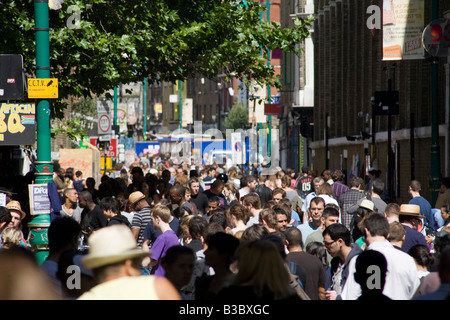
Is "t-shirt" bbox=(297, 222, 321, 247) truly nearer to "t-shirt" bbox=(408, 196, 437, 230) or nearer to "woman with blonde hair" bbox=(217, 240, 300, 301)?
"t-shirt" bbox=(408, 196, 437, 230)

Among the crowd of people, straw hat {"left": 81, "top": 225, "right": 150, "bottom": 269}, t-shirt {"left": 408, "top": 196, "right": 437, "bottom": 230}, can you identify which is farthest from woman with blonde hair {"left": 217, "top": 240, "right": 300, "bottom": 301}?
t-shirt {"left": 408, "top": 196, "right": 437, "bottom": 230}

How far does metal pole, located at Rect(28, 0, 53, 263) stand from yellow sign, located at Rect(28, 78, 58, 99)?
110 mm

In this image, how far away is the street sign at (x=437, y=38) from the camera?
18859mm

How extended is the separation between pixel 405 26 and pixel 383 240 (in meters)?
14.8

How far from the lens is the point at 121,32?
17.6m

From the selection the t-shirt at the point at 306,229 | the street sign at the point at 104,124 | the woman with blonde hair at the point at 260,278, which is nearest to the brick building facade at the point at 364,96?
the street sign at the point at 104,124

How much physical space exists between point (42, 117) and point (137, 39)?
17.6 feet

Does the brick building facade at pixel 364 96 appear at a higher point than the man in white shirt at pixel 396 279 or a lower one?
higher

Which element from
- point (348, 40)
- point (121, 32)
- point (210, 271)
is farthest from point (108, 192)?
point (348, 40)

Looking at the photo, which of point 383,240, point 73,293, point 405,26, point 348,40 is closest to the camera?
point 73,293

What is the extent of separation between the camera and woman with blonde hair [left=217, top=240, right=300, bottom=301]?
5.62m

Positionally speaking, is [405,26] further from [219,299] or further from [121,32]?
[219,299]

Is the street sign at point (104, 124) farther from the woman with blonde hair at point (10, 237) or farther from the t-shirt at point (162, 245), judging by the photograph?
the woman with blonde hair at point (10, 237)

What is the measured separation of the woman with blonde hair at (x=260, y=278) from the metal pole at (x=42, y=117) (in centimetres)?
642
